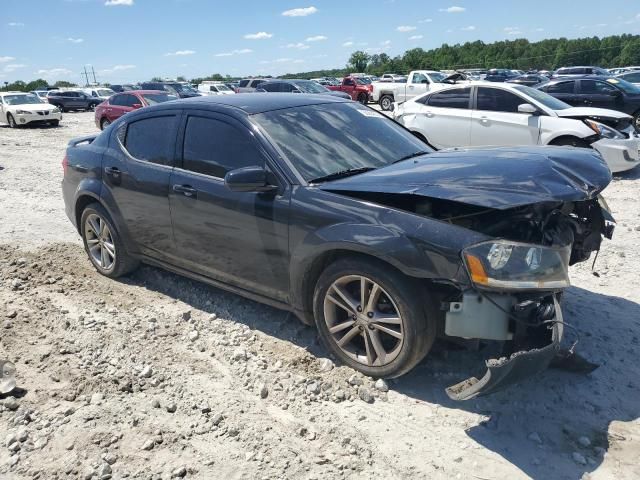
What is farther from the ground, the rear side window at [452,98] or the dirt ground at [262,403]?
the rear side window at [452,98]

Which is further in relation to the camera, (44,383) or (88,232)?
(88,232)

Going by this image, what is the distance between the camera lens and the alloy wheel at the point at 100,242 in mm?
5082

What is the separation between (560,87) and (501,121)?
17.4 feet

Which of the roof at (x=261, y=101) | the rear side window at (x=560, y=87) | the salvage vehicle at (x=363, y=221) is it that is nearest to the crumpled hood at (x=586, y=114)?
the rear side window at (x=560, y=87)

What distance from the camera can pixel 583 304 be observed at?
437 centimetres

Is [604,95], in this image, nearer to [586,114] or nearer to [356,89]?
[586,114]

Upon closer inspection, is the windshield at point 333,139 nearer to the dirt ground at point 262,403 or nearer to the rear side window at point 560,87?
the dirt ground at point 262,403

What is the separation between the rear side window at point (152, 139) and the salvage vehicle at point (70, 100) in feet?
113

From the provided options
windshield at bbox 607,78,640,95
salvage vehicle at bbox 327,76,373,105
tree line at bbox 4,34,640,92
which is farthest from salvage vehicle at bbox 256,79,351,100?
tree line at bbox 4,34,640,92

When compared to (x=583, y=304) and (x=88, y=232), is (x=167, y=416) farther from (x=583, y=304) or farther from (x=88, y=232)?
(x=583, y=304)

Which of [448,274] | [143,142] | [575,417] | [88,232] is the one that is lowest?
[575,417]

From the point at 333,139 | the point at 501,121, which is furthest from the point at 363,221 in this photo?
the point at 501,121

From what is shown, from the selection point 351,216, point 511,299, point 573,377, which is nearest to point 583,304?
point 573,377

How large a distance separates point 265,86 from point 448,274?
2186cm
